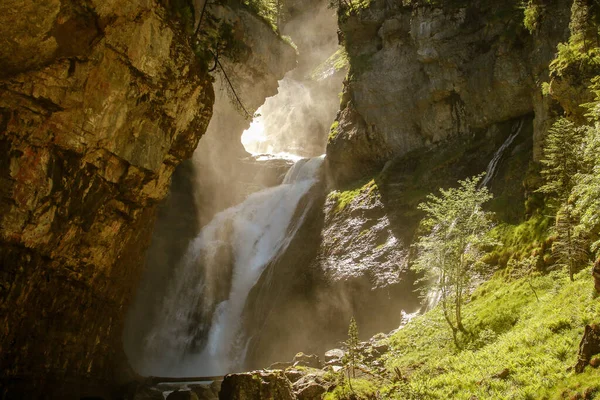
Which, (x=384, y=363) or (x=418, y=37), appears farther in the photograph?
(x=418, y=37)

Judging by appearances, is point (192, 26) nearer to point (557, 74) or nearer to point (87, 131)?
point (87, 131)

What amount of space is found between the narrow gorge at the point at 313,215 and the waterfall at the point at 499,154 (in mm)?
109

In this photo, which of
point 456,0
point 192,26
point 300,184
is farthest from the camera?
point 300,184

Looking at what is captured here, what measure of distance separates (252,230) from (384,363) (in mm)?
23344

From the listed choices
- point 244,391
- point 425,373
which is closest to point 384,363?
point 425,373

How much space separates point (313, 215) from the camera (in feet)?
117

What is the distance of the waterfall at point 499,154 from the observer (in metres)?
25.1

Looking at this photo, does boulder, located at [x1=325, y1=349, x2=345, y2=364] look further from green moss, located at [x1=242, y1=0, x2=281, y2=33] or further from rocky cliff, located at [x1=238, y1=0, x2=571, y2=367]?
green moss, located at [x1=242, y1=0, x2=281, y2=33]

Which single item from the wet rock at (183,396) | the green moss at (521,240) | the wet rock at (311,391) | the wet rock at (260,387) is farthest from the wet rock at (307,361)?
the green moss at (521,240)

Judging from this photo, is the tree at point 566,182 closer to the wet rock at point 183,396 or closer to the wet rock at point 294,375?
the wet rock at point 294,375

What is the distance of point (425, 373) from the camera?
13.5 metres

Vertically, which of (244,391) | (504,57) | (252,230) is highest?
(504,57)

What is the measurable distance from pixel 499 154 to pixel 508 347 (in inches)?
642

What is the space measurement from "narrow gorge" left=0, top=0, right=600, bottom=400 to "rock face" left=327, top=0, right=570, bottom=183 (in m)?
0.15
